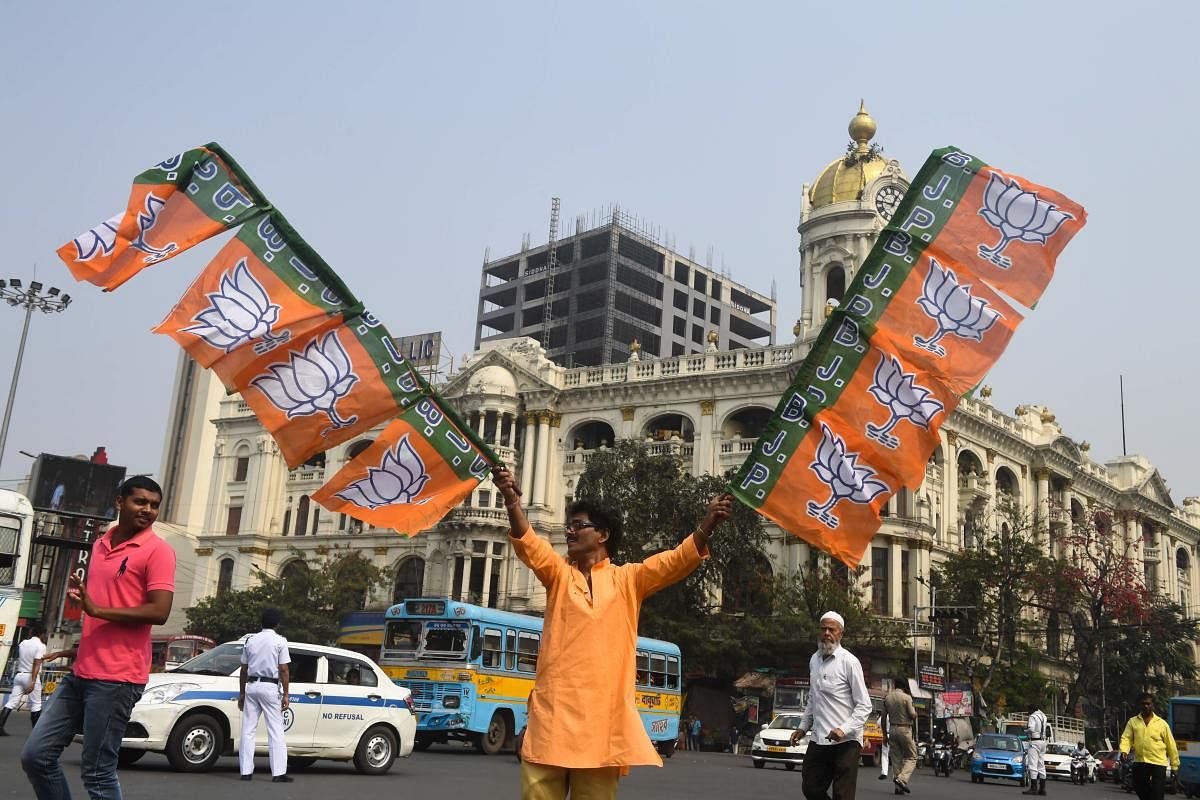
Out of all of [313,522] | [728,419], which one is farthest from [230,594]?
[728,419]

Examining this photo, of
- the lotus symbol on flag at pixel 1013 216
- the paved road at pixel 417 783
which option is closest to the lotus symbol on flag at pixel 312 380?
the lotus symbol on flag at pixel 1013 216

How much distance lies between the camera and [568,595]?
5492 mm

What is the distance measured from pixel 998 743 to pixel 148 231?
2651cm

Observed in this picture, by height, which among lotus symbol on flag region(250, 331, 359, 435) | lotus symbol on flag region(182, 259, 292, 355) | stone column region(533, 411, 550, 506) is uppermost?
stone column region(533, 411, 550, 506)

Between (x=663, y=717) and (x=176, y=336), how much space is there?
75.5 feet

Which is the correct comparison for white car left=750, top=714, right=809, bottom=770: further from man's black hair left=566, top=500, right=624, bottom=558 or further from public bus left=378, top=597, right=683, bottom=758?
man's black hair left=566, top=500, right=624, bottom=558

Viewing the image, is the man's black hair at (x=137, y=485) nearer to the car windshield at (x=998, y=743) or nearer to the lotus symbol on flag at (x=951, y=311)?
the lotus symbol on flag at (x=951, y=311)

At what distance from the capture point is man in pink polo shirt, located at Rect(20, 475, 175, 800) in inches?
221

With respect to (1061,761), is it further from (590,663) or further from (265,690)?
(590,663)

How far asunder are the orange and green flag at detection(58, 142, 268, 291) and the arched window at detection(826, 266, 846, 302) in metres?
44.3

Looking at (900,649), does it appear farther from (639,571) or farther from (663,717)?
(639,571)

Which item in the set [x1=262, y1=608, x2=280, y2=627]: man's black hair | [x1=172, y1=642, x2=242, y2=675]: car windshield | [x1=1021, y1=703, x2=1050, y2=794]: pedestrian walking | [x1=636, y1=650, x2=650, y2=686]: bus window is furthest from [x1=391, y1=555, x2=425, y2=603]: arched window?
[x1=262, y1=608, x2=280, y2=627]: man's black hair

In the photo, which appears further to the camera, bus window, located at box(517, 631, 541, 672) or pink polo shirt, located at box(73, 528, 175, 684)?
bus window, located at box(517, 631, 541, 672)

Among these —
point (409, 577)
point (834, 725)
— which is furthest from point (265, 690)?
point (409, 577)
